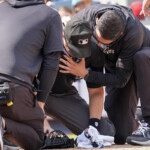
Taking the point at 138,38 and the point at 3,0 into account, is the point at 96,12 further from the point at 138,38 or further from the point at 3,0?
the point at 3,0

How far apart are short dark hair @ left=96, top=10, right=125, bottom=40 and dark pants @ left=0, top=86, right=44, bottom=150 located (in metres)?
1.02

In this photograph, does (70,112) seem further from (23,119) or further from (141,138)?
(23,119)

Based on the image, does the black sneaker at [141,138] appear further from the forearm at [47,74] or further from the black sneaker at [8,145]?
the black sneaker at [8,145]

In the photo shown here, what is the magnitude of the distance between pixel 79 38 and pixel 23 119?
3.30ft

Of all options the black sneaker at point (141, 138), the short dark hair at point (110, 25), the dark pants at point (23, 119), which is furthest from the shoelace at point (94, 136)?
the short dark hair at point (110, 25)

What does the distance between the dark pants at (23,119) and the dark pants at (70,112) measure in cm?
102

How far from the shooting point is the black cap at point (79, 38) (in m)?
4.00

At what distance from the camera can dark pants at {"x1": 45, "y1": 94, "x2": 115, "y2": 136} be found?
4.61 m

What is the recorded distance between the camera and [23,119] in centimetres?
345

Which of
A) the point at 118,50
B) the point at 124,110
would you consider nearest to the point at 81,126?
the point at 124,110

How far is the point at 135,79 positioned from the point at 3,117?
5.77 feet

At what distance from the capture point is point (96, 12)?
14.1ft

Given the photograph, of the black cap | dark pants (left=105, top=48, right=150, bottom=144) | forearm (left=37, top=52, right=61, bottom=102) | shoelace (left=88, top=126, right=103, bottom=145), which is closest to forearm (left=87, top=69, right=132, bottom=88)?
dark pants (left=105, top=48, right=150, bottom=144)

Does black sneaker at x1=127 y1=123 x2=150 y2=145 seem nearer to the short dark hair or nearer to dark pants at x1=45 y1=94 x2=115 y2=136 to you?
dark pants at x1=45 y1=94 x2=115 y2=136
